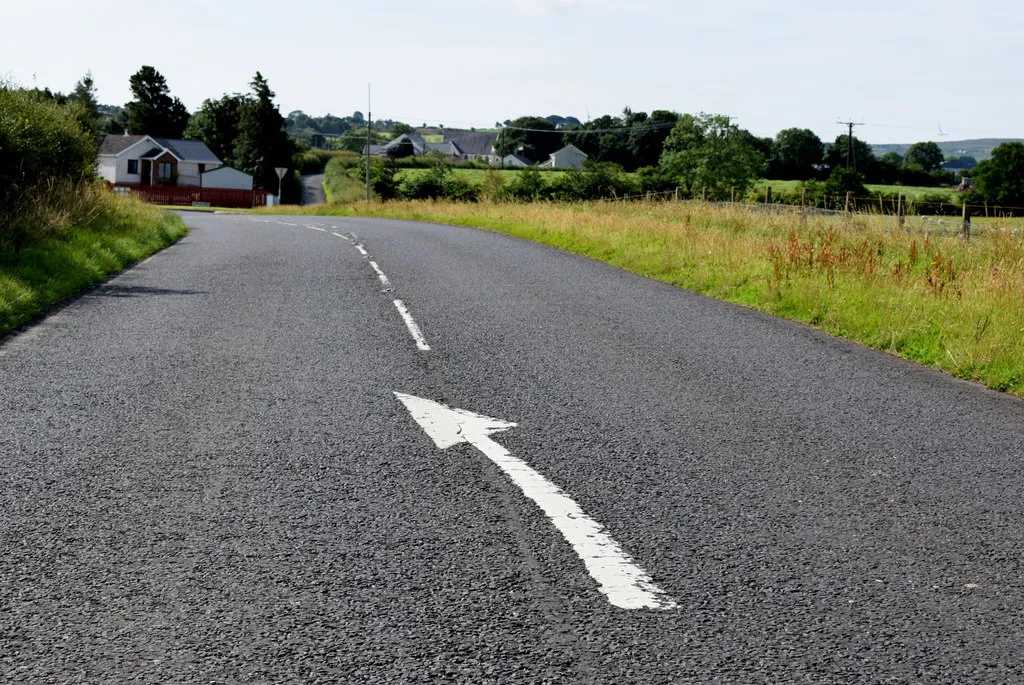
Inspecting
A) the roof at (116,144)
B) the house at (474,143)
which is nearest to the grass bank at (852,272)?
the roof at (116,144)

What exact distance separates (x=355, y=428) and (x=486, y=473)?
133 cm

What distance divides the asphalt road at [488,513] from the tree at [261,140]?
84.8m

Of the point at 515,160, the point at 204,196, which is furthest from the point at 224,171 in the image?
the point at 515,160

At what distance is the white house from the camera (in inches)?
3529

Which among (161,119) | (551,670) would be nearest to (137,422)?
(551,670)

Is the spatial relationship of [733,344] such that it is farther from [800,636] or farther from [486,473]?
[800,636]

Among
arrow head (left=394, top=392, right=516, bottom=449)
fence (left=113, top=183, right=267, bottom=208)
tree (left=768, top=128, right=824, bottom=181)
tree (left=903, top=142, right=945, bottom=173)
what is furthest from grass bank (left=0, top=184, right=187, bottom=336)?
tree (left=903, top=142, right=945, bottom=173)

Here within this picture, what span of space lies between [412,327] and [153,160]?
85889mm

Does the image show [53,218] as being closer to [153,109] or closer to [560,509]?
[560,509]

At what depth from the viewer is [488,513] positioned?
16.7ft

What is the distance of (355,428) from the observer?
6785 mm

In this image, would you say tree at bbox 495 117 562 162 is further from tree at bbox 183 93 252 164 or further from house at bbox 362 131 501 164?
tree at bbox 183 93 252 164

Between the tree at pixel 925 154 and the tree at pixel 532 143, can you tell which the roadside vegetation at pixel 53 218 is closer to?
the tree at pixel 925 154

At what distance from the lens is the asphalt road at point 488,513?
3648mm
